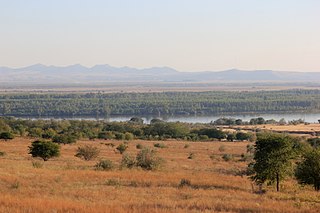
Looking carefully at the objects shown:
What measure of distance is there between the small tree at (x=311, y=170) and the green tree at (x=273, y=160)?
1.03 m

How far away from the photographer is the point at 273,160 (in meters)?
22.2

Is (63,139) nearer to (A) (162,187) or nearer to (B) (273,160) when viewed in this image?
(B) (273,160)

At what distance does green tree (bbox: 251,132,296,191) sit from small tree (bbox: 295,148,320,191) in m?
1.03

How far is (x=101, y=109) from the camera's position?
162m

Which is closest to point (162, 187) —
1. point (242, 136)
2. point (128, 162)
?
point (128, 162)

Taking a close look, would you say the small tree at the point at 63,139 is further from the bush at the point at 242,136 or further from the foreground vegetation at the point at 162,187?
the bush at the point at 242,136

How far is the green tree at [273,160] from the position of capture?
869 inches

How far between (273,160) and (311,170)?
208 centimetres

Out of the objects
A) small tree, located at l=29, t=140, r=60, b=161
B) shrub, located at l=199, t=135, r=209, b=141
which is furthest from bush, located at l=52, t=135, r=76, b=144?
shrub, located at l=199, t=135, r=209, b=141

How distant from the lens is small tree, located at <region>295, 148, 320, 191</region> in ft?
75.1

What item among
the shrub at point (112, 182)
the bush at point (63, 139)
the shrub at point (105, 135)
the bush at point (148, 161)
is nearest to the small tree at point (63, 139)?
the bush at point (63, 139)

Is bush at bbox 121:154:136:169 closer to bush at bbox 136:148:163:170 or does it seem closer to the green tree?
bush at bbox 136:148:163:170

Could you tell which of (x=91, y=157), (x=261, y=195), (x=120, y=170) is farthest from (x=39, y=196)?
(x=91, y=157)

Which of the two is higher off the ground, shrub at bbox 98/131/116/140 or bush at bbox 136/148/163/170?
bush at bbox 136/148/163/170
